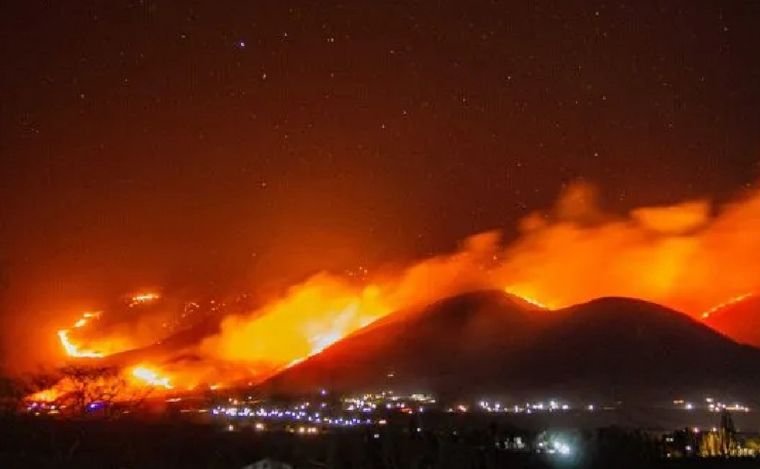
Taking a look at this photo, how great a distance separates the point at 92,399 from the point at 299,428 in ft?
62.0

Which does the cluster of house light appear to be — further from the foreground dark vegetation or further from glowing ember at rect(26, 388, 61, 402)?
glowing ember at rect(26, 388, 61, 402)

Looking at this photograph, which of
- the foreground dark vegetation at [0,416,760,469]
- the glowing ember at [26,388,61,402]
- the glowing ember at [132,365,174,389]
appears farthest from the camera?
the glowing ember at [132,365,174,389]

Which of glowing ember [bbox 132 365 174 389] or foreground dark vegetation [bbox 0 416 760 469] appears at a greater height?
glowing ember [bbox 132 365 174 389]

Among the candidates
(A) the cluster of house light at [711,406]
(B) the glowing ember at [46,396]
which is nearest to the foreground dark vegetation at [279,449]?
(B) the glowing ember at [46,396]

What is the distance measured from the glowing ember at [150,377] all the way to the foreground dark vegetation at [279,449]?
150 ft

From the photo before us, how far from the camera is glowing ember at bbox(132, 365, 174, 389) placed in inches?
4175

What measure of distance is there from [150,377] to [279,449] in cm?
6282

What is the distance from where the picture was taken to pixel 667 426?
241ft

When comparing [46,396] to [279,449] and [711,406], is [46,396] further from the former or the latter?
[711,406]

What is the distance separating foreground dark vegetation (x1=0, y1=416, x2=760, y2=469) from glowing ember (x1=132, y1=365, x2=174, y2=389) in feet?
150

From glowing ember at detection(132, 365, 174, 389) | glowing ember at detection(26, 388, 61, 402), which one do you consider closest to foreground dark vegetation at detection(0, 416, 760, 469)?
glowing ember at detection(26, 388, 61, 402)

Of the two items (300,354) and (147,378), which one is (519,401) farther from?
(300,354)

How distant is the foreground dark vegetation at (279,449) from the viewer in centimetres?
4109

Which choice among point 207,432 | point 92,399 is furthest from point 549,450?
point 92,399
